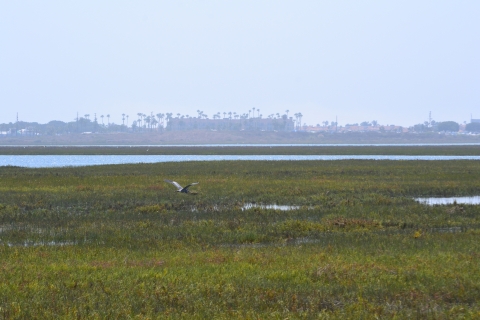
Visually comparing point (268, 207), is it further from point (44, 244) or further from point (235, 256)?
point (235, 256)

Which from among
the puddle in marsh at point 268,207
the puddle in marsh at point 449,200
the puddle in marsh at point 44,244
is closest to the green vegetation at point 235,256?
the puddle in marsh at point 44,244

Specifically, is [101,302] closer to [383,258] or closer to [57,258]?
[57,258]

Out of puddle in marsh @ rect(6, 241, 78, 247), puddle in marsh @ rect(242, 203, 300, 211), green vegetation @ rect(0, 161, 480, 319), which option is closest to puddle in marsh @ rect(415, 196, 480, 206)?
green vegetation @ rect(0, 161, 480, 319)

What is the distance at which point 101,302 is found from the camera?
13.0m

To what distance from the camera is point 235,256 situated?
1728 cm

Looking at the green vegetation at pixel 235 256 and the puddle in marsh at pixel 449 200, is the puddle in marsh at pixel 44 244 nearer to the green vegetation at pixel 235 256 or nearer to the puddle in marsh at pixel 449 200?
the green vegetation at pixel 235 256

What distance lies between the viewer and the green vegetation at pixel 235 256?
12.9 meters

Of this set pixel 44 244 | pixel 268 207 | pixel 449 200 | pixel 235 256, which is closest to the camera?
pixel 235 256

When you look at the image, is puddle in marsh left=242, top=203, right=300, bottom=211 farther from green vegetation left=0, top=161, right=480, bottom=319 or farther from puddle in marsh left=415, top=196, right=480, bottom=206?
puddle in marsh left=415, top=196, right=480, bottom=206

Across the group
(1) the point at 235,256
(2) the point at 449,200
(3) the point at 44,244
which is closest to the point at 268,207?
(2) the point at 449,200

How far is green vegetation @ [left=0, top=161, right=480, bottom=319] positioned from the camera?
12.9 m

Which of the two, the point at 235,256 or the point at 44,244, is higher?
the point at 235,256

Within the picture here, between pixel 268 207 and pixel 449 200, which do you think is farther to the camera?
pixel 449 200

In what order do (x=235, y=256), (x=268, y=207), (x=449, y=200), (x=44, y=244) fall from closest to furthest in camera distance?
(x=235, y=256) < (x=44, y=244) < (x=268, y=207) < (x=449, y=200)
